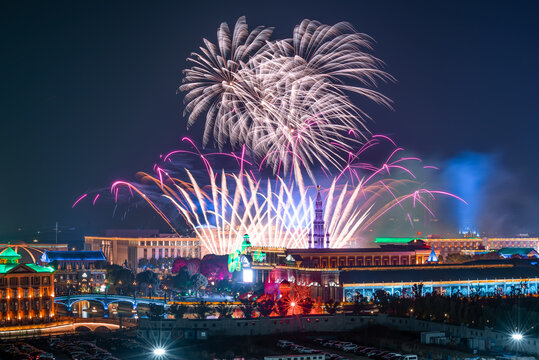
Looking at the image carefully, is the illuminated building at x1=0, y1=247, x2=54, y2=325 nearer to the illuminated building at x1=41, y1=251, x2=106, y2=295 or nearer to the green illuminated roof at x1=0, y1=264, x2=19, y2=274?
the green illuminated roof at x1=0, y1=264, x2=19, y2=274

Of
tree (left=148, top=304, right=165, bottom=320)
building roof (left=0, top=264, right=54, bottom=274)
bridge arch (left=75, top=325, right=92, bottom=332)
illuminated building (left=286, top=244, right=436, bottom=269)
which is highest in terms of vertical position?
illuminated building (left=286, top=244, right=436, bottom=269)

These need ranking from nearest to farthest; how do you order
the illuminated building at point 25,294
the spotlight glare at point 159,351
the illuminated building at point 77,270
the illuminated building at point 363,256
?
the spotlight glare at point 159,351 → the illuminated building at point 25,294 → the illuminated building at point 363,256 → the illuminated building at point 77,270

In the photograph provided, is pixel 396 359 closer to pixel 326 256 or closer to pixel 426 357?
pixel 426 357

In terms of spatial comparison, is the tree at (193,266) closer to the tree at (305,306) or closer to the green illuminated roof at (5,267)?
the green illuminated roof at (5,267)

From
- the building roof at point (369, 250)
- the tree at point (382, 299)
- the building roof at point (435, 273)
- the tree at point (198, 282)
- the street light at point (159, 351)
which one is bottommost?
the street light at point (159, 351)

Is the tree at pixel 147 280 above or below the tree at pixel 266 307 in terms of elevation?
above

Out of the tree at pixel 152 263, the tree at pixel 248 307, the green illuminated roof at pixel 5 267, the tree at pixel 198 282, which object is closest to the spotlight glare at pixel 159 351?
the tree at pixel 248 307

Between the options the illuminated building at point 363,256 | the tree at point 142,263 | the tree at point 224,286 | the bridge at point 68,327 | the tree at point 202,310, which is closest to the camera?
the tree at point 202,310

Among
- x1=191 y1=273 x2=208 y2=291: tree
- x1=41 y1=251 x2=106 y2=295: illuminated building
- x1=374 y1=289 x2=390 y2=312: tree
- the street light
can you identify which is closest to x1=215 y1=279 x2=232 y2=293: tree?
x1=191 y1=273 x2=208 y2=291: tree
